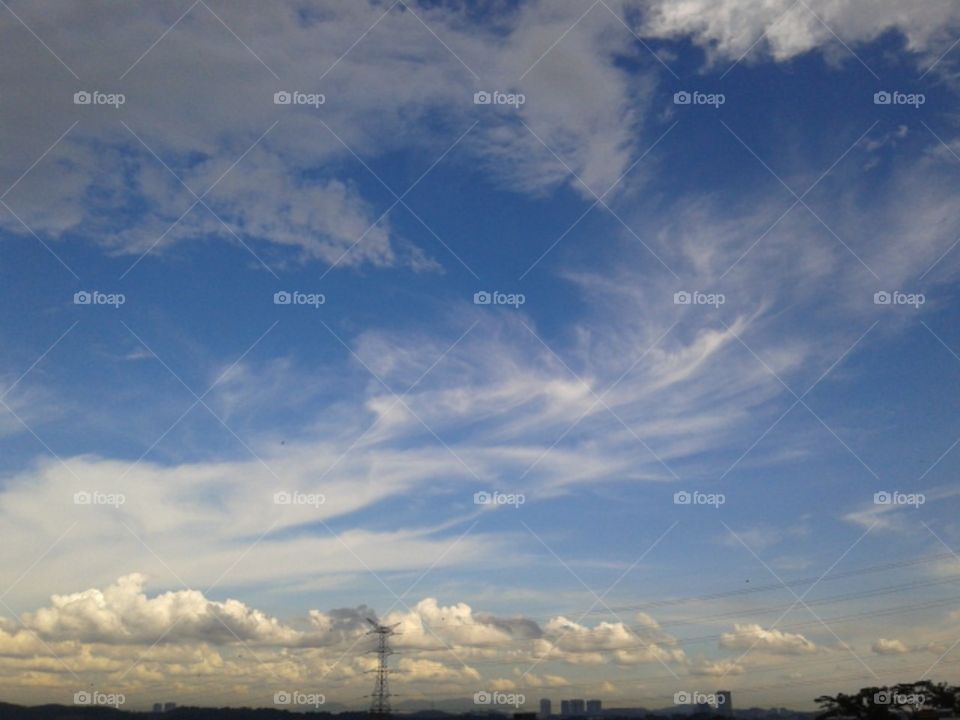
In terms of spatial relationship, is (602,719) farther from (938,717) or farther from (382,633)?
(938,717)

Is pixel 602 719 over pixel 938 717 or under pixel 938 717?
under

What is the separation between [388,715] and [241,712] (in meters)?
22.0

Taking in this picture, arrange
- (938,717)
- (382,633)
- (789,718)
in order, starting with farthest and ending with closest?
(789,718) → (382,633) → (938,717)

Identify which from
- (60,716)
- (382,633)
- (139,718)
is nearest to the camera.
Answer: (60,716)

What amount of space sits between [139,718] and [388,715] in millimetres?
32253

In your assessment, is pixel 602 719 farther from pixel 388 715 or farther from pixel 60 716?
pixel 60 716

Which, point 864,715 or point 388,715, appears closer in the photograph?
point 864,715

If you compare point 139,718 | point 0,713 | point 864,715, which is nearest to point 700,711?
point 864,715

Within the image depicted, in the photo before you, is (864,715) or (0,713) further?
(0,713)

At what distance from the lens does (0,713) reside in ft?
286

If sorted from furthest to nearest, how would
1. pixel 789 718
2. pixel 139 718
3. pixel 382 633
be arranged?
pixel 789 718 < pixel 139 718 < pixel 382 633

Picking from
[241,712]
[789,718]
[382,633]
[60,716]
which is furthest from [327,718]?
[789,718]

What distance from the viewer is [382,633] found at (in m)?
99.6

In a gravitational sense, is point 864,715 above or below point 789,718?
above
